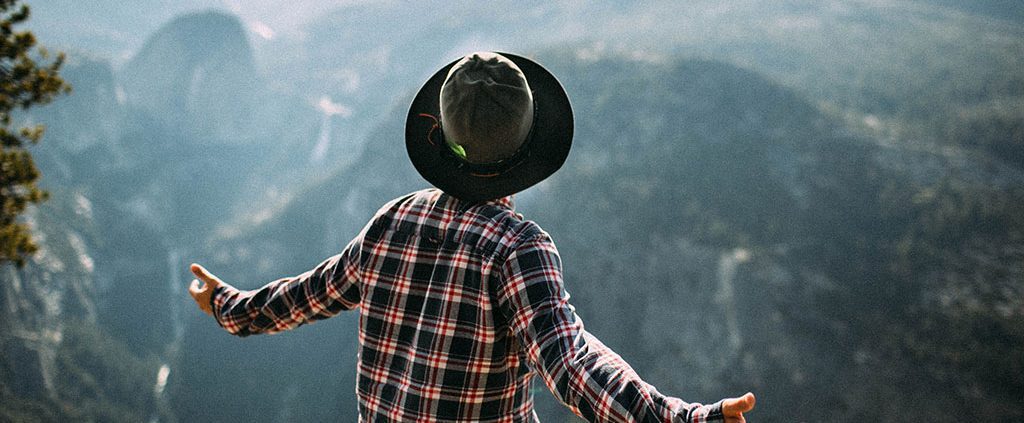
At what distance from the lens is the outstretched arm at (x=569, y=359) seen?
2102 mm

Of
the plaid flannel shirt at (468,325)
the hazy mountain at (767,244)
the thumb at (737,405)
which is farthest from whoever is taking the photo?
the hazy mountain at (767,244)

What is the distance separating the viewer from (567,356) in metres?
2.25

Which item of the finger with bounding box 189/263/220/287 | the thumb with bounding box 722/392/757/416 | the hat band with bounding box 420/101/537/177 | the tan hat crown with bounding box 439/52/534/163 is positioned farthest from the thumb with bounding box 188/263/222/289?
the thumb with bounding box 722/392/757/416

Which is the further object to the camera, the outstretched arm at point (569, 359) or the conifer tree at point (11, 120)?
the conifer tree at point (11, 120)

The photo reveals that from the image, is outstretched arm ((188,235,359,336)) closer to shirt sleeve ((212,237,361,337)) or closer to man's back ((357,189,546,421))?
shirt sleeve ((212,237,361,337))

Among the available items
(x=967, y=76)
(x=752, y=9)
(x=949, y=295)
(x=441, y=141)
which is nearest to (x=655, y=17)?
(x=752, y=9)

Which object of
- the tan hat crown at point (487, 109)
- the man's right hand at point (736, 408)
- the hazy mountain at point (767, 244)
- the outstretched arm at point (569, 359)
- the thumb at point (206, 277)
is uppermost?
the tan hat crown at point (487, 109)

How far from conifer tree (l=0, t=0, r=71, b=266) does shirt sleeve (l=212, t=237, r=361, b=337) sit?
11.3 metres

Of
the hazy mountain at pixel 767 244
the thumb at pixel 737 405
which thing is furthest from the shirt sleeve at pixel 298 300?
the hazy mountain at pixel 767 244

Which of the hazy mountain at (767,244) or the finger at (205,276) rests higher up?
the finger at (205,276)

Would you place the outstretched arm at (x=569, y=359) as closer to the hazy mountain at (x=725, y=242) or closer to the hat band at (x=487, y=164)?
the hat band at (x=487, y=164)

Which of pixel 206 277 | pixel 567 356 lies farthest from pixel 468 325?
pixel 206 277

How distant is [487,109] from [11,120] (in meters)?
12.8

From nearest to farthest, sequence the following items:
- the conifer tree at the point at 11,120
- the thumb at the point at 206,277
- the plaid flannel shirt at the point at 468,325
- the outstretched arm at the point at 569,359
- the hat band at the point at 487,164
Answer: the outstretched arm at the point at 569,359 < the plaid flannel shirt at the point at 468,325 < the hat band at the point at 487,164 < the thumb at the point at 206,277 < the conifer tree at the point at 11,120
